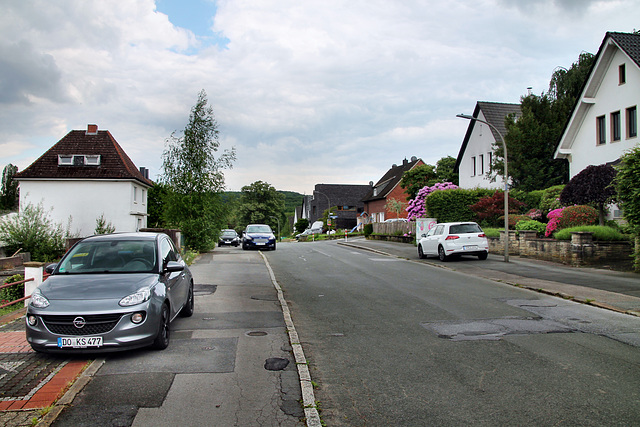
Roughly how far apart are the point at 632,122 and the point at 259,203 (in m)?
76.0

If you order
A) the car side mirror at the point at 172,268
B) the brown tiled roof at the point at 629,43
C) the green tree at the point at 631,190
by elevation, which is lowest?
the car side mirror at the point at 172,268

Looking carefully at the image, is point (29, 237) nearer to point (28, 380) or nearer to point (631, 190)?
point (28, 380)

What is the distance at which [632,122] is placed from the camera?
24609 millimetres

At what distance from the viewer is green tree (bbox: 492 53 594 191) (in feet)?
99.2

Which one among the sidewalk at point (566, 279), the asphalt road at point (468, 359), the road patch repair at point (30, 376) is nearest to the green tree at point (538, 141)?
the sidewalk at point (566, 279)

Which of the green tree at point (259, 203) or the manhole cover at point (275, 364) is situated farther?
the green tree at point (259, 203)

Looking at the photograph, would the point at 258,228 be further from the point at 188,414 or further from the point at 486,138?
the point at 188,414

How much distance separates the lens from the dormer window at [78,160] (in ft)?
128

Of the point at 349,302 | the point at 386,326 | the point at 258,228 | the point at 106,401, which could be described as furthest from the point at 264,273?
the point at 258,228

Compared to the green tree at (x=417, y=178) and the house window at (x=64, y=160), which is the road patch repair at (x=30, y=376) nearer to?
the house window at (x=64, y=160)

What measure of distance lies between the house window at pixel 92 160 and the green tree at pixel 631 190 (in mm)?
35789

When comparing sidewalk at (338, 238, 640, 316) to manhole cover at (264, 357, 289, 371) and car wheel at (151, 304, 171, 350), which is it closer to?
manhole cover at (264, 357, 289, 371)

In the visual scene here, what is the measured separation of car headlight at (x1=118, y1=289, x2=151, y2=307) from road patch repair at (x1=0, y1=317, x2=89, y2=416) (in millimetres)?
818

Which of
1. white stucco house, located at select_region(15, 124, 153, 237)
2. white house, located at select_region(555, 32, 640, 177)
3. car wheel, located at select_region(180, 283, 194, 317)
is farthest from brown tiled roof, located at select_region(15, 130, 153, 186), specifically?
car wheel, located at select_region(180, 283, 194, 317)
